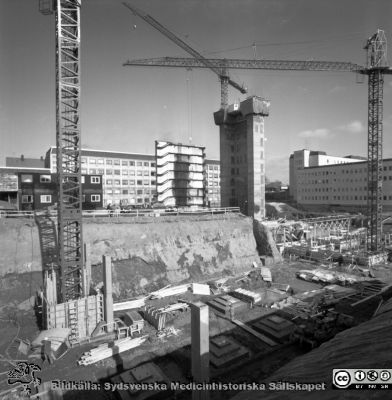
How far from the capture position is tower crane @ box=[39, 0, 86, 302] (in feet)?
56.3

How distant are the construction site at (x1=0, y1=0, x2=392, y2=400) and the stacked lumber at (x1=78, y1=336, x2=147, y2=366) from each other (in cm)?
8

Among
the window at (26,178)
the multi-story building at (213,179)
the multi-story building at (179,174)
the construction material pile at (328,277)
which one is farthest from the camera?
the multi-story building at (213,179)

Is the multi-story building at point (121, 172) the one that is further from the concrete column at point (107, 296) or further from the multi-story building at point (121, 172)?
the concrete column at point (107, 296)

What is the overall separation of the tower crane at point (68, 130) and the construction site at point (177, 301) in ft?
0.30

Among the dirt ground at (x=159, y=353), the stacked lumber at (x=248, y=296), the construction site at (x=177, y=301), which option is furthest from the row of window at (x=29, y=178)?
the stacked lumber at (x=248, y=296)

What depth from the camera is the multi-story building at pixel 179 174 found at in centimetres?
5031

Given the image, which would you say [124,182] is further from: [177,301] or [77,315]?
[77,315]

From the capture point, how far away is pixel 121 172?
6544 cm

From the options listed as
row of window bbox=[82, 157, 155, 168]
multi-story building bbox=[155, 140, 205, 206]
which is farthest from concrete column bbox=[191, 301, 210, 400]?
row of window bbox=[82, 157, 155, 168]

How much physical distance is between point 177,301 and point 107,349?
7436 millimetres

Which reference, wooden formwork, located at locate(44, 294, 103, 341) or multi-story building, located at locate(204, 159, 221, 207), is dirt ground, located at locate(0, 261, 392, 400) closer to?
wooden formwork, located at locate(44, 294, 103, 341)

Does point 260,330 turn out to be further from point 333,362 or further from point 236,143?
point 236,143

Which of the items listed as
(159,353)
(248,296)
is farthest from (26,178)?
(248,296)

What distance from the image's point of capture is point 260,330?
15602mm
